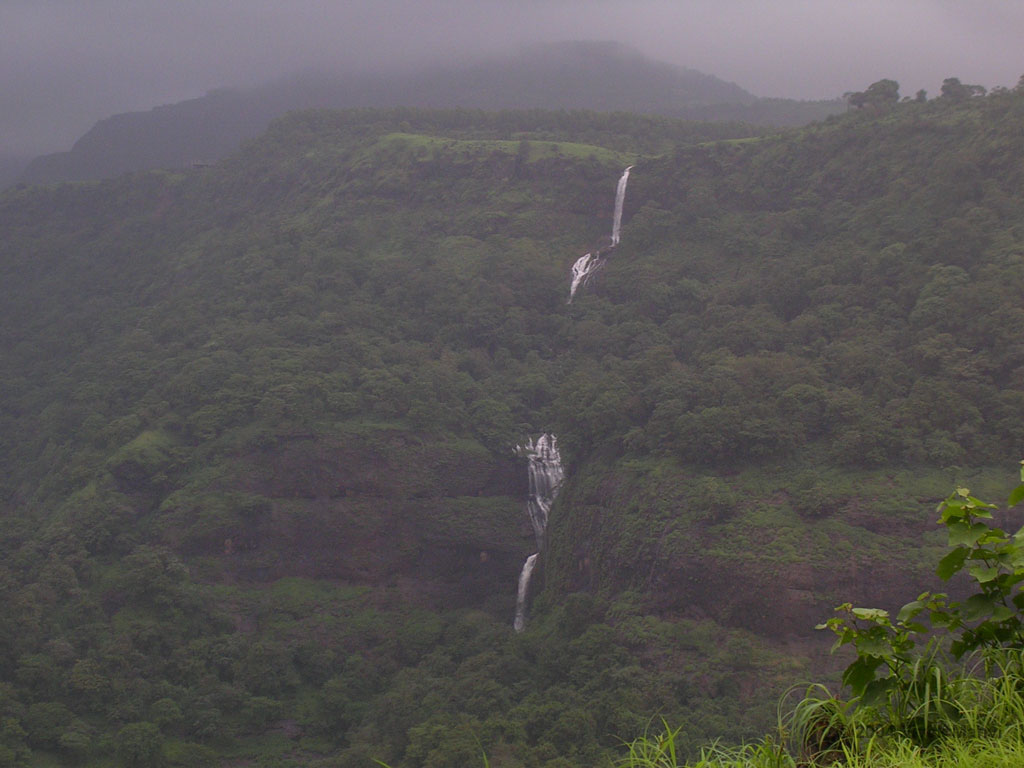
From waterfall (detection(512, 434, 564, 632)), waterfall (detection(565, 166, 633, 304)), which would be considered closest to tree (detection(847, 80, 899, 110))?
waterfall (detection(565, 166, 633, 304))

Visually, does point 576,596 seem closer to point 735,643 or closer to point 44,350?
point 735,643

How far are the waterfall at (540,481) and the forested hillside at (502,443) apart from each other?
628 millimetres

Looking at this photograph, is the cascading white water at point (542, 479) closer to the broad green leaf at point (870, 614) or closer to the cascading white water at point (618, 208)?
the cascading white water at point (618, 208)

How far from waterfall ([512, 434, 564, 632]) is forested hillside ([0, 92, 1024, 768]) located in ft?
2.06

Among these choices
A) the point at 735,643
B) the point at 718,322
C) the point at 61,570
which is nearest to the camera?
the point at 735,643

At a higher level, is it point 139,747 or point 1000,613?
point 1000,613

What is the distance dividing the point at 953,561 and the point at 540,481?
32387 millimetres

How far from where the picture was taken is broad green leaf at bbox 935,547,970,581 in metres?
4.97

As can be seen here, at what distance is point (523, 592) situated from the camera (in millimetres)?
34125

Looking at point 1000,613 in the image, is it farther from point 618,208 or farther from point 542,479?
point 618,208

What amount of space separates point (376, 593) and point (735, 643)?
15.3 m

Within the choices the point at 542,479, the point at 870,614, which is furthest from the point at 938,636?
the point at 542,479

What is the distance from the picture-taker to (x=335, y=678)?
2812 centimetres

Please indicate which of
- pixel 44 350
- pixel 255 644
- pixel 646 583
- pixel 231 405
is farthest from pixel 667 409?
pixel 44 350
